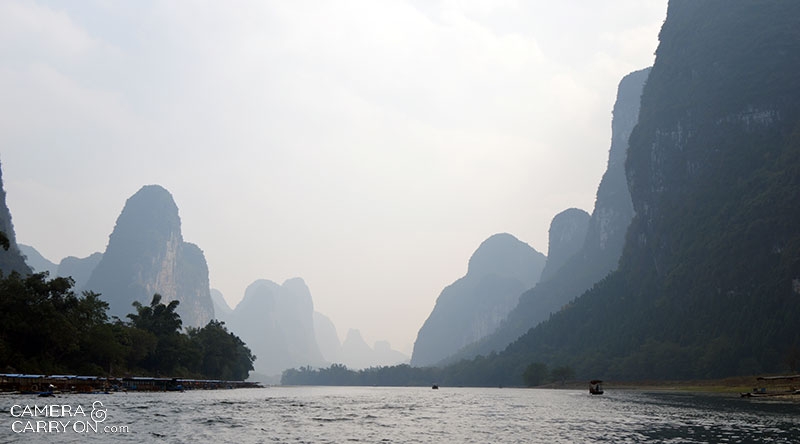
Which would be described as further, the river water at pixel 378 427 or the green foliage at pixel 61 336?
the green foliage at pixel 61 336

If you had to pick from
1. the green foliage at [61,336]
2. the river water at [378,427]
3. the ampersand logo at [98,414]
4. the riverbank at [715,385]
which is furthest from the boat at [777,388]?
the green foliage at [61,336]

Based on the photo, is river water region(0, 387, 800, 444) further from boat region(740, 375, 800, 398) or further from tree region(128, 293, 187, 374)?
tree region(128, 293, 187, 374)

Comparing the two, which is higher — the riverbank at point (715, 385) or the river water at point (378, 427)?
the riverbank at point (715, 385)

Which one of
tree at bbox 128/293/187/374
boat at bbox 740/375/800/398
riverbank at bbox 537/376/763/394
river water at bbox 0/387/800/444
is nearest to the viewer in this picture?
river water at bbox 0/387/800/444

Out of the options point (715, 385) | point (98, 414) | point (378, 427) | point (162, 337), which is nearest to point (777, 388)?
point (715, 385)

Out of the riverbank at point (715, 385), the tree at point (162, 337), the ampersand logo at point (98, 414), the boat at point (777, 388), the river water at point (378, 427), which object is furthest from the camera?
the tree at point (162, 337)

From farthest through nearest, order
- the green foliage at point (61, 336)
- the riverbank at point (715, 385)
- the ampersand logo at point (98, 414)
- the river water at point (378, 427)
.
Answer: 1. the riverbank at point (715, 385)
2. the green foliage at point (61, 336)
3. the ampersand logo at point (98, 414)
4. the river water at point (378, 427)

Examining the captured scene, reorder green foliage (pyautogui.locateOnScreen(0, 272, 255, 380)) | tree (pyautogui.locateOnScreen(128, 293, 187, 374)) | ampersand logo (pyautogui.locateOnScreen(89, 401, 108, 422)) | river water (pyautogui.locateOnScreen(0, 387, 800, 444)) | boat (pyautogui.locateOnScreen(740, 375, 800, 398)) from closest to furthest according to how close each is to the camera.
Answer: river water (pyautogui.locateOnScreen(0, 387, 800, 444))
ampersand logo (pyautogui.locateOnScreen(89, 401, 108, 422))
boat (pyautogui.locateOnScreen(740, 375, 800, 398))
green foliage (pyautogui.locateOnScreen(0, 272, 255, 380))
tree (pyautogui.locateOnScreen(128, 293, 187, 374))

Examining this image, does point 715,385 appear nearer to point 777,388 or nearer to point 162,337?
point 777,388

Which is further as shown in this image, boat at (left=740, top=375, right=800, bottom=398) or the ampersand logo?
boat at (left=740, top=375, right=800, bottom=398)

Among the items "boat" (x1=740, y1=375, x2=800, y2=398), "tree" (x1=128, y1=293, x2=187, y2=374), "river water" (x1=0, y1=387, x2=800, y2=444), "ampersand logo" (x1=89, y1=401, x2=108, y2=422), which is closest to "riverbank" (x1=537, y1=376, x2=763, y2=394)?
"boat" (x1=740, y1=375, x2=800, y2=398)

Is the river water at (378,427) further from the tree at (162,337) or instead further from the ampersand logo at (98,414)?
the tree at (162,337)

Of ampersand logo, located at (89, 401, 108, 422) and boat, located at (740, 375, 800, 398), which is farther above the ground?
boat, located at (740, 375, 800, 398)

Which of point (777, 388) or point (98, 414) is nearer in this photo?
point (98, 414)
